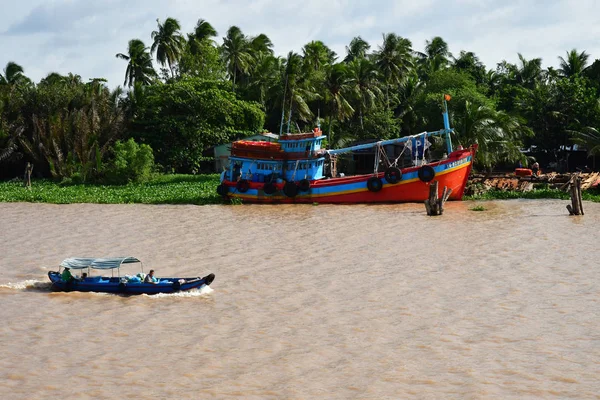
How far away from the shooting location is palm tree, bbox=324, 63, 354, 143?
4853cm

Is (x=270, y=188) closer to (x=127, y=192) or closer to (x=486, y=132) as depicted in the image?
(x=127, y=192)

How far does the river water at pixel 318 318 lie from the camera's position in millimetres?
11570

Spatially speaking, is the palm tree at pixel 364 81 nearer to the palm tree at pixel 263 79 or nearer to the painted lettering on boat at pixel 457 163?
the palm tree at pixel 263 79

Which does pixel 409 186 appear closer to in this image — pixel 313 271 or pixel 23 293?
pixel 313 271

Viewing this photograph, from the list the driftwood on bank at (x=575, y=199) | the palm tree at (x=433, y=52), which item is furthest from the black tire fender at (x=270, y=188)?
the palm tree at (x=433, y=52)

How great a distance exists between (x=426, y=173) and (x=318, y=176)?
205 inches

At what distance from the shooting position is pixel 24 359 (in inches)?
498

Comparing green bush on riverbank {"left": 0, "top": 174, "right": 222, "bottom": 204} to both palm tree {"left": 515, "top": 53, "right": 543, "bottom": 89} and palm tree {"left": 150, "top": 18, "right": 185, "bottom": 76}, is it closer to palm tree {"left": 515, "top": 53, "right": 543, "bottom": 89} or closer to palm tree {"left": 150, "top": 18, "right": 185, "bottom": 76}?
palm tree {"left": 150, "top": 18, "right": 185, "bottom": 76}

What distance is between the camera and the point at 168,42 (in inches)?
2313

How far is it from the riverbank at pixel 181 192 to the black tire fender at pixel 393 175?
12.5 ft

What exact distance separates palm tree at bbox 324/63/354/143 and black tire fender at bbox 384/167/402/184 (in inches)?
623

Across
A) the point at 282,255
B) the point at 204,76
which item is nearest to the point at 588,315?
the point at 282,255

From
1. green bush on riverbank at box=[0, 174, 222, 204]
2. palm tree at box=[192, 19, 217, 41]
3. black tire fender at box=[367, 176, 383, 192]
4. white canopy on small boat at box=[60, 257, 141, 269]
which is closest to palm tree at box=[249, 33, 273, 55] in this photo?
palm tree at box=[192, 19, 217, 41]

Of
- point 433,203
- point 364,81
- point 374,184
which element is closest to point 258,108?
point 364,81
